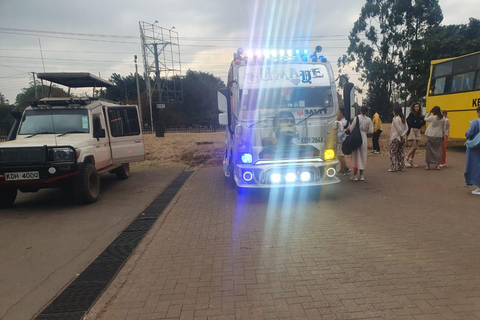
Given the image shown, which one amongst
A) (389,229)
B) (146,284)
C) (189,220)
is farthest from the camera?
(189,220)

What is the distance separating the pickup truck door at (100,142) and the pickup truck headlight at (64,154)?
1071 millimetres

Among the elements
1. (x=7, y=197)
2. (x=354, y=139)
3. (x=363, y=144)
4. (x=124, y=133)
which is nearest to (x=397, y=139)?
(x=363, y=144)

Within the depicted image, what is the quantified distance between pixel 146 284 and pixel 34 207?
16.5ft

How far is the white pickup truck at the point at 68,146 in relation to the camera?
6164mm

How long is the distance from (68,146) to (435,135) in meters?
9.21

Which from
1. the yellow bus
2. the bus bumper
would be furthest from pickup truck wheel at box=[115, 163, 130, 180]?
the yellow bus

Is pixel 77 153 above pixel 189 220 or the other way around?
above

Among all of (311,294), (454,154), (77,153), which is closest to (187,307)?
(311,294)

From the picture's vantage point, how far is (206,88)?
2505 inches

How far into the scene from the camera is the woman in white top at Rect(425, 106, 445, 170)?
8.84 m

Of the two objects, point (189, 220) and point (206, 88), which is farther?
point (206, 88)

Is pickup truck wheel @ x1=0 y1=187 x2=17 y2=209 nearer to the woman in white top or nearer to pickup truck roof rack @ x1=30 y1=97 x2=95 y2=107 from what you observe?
pickup truck roof rack @ x1=30 y1=97 x2=95 y2=107

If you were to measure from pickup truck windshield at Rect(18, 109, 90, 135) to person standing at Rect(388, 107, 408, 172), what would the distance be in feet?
26.2

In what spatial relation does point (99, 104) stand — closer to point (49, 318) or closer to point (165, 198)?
point (165, 198)
